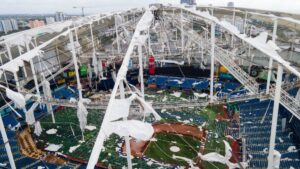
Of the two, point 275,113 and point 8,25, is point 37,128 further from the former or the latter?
point 8,25

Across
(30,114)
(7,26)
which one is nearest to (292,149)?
(30,114)

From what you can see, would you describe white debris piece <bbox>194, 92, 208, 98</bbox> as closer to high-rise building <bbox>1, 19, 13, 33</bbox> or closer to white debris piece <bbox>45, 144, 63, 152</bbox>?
white debris piece <bbox>45, 144, 63, 152</bbox>

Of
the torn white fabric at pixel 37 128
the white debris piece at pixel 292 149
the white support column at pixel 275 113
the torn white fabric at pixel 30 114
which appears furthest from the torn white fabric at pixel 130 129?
the torn white fabric at pixel 37 128

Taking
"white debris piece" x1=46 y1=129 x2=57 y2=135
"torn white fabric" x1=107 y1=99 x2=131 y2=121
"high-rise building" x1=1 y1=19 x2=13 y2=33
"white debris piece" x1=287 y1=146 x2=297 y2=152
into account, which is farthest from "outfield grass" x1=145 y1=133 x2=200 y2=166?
"high-rise building" x1=1 y1=19 x2=13 y2=33

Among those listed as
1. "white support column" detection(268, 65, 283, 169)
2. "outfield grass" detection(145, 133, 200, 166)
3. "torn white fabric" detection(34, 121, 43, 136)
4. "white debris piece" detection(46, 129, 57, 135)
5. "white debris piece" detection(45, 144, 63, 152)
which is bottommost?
"outfield grass" detection(145, 133, 200, 166)

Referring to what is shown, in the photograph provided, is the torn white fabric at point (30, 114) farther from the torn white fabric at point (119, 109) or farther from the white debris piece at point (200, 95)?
the white debris piece at point (200, 95)

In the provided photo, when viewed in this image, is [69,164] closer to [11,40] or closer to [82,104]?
[82,104]
